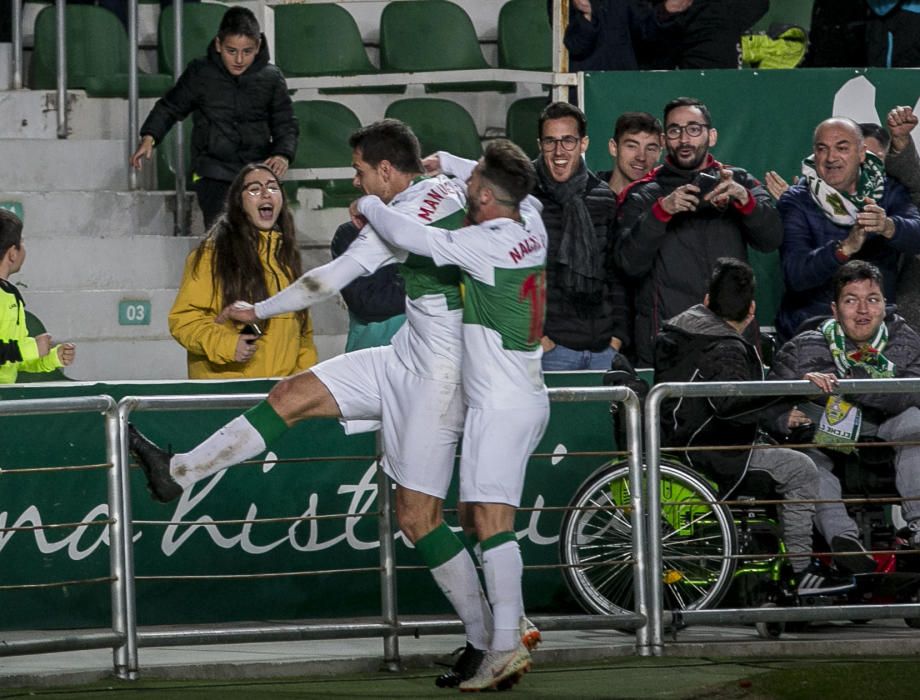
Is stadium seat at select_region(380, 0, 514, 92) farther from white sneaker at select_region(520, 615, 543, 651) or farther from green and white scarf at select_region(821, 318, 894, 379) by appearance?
white sneaker at select_region(520, 615, 543, 651)

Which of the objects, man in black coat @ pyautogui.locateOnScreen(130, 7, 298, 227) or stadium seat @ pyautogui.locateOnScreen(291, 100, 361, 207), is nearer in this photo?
man in black coat @ pyautogui.locateOnScreen(130, 7, 298, 227)

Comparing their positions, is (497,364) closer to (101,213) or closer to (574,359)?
(574,359)

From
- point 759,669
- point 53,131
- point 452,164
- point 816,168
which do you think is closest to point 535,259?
point 452,164

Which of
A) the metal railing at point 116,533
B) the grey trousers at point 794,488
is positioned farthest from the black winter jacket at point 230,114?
the grey trousers at point 794,488

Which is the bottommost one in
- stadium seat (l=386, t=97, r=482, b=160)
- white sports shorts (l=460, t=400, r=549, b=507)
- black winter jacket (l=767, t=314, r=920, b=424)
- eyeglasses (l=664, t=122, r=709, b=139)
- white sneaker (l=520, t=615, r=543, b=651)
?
white sneaker (l=520, t=615, r=543, b=651)

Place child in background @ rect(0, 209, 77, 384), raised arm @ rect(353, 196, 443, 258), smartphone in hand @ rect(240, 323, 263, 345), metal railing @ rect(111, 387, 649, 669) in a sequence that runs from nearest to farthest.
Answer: raised arm @ rect(353, 196, 443, 258) → metal railing @ rect(111, 387, 649, 669) → child in background @ rect(0, 209, 77, 384) → smartphone in hand @ rect(240, 323, 263, 345)

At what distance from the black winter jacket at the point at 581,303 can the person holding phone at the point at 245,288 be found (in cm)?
127

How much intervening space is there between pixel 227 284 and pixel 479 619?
2.58 m

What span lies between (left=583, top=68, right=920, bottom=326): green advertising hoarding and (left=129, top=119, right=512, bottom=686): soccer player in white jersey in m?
3.99

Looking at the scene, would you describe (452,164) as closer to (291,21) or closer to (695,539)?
(695,539)

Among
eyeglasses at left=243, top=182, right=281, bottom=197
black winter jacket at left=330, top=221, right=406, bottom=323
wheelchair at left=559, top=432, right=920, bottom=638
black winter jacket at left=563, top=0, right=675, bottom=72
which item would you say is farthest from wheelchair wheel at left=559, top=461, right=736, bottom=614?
black winter jacket at left=563, top=0, right=675, bottom=72

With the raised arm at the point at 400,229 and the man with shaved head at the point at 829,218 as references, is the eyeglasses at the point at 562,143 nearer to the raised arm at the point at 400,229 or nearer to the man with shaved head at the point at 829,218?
the man with shaved head at the point at 829,218

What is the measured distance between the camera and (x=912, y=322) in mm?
10000

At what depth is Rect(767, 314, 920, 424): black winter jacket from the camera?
849 cm
